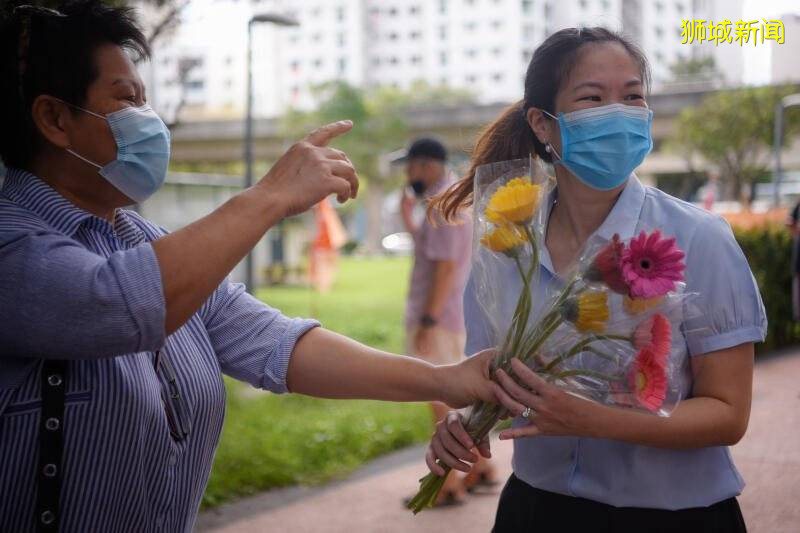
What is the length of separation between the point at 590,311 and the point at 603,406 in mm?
239

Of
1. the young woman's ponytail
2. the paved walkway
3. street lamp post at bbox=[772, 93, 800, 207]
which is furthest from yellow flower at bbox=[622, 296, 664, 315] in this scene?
street lamp post at bbox=[772, 93, 800, 207]

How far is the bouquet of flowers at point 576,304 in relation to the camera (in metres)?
1.79

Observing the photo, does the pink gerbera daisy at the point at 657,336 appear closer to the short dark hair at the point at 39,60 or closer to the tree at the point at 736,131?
the short dark hair at the point at 39,60

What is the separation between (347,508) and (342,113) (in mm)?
42423

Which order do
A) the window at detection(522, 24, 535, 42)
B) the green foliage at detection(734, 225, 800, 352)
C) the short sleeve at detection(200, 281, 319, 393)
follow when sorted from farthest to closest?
the window at detection(522, 24, 535, 42)
the green foliage at detection(734, 225, 800, 352)
the short sleeve at detection(200, 281, 319, 393)

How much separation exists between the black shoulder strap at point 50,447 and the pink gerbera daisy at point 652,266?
3.60 ft

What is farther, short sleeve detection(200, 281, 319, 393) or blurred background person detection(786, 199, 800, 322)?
blurred background person detection(786, 199, 800, 322)

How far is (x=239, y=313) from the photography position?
2188 millimetres

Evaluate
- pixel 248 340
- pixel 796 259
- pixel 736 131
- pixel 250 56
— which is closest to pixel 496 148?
pixel 248 340

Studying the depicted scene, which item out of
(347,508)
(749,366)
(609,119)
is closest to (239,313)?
(609,119)

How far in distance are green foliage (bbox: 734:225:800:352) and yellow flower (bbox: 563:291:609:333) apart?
34.7 feet

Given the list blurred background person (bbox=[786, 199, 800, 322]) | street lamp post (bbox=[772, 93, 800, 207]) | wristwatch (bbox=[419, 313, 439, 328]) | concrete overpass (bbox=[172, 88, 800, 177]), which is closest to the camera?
wristwatch (bbox=[419, 313, 439, 328])

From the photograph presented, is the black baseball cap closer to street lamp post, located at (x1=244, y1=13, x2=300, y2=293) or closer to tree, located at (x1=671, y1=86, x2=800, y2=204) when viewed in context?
street lamp post, located at (x1=244, y1=13, x2=300, y2=293)

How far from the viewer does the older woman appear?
157 cm
